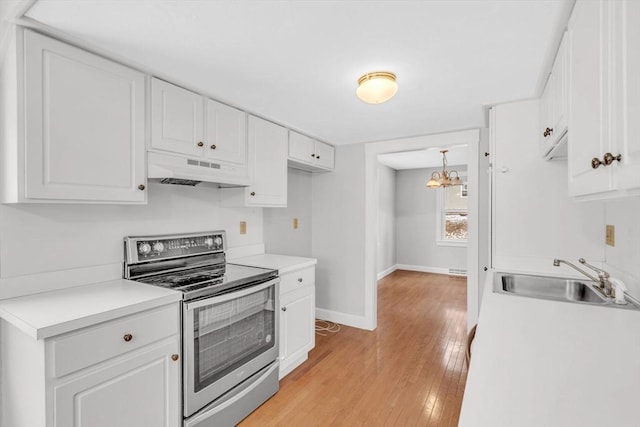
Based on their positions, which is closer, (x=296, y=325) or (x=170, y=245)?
(x=170, y=245)

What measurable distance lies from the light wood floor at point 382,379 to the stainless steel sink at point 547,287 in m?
0.95

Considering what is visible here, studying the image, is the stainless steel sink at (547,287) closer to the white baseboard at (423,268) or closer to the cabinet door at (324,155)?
the cabinet door at (324,155)

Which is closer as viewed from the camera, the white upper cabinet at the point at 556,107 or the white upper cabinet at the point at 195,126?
the white upper cabinet at the point at 556,107

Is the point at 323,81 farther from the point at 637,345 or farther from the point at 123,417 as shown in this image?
the point at 123,417

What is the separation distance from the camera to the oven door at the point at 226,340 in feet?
5.57

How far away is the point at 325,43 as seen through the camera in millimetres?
1522

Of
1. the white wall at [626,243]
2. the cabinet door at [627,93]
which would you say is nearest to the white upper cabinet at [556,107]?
the white wall at [626,243]

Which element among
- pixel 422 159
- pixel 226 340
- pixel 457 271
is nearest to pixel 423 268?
pixel 457 271

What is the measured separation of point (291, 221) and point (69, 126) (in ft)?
7.72

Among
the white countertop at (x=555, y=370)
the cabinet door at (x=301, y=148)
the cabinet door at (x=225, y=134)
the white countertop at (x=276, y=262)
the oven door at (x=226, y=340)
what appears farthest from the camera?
the cabinet door at (x=301, y=148)

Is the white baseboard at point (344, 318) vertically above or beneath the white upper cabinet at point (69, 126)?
beneath

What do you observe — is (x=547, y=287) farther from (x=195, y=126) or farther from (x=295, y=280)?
(x=195, y=126)

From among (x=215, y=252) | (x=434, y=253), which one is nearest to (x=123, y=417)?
(x=215, y=252)

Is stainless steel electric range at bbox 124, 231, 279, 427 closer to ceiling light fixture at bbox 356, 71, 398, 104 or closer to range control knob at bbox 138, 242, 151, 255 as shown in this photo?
range control knob at bbox 138, 242, 151, 255
